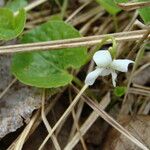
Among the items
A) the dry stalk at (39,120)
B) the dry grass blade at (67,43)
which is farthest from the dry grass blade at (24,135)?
the dry grass blade at (67,43)

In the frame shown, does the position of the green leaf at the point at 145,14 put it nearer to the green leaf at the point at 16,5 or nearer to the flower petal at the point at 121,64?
the flower petal at the point at 121,64

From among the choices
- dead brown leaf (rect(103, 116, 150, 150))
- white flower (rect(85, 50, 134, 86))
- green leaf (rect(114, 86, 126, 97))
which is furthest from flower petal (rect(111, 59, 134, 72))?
dead brown leaf (rect(103, 116, 150, 150))

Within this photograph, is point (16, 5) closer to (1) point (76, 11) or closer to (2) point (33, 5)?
(2) point (33, 5)

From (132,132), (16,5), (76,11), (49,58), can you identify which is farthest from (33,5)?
(132,132)

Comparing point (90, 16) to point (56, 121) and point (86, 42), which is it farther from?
point (56, 121)

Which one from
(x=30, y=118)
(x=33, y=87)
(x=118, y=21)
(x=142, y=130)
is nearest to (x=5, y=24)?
(x=33, y=87)
